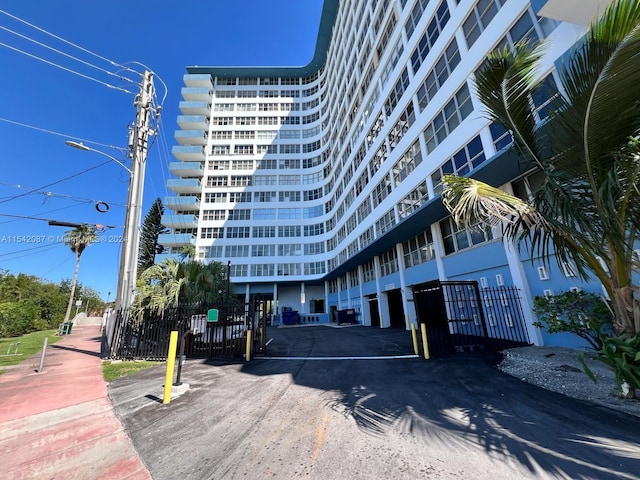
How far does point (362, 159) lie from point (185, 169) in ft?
97.3

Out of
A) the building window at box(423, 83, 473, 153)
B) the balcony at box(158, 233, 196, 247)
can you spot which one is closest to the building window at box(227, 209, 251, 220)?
the balcony at box(158, 233, 196, 247)

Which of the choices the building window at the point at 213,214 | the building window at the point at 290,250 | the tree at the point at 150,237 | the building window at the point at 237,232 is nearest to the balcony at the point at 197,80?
the tree at the point at 150,237

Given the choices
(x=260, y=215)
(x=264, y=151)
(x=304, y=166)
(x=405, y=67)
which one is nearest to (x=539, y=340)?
(x=405, y=67)

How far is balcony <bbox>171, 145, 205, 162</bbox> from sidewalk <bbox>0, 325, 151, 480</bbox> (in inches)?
1544

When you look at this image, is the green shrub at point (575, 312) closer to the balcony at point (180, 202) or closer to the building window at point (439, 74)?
the building window at point (439, 74)

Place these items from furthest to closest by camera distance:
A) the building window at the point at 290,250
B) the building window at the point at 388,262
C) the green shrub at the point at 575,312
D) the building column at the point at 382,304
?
the building window at the point at 290,250 < the building column at the point at 382,304 < the building window at the point at 388,262 < the green shrub at the point at 575,312

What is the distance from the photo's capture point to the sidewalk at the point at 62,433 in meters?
3.28

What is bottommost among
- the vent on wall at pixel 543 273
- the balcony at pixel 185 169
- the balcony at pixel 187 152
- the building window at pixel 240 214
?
the vent on wall at pixel 543 273

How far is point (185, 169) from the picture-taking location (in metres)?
40.8

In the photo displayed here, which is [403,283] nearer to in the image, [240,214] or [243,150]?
[240,214]

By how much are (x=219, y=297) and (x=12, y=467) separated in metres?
11.8

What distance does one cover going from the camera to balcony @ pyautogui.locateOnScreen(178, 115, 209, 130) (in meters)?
42.5

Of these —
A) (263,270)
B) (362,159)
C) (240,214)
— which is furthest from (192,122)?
(362,159)

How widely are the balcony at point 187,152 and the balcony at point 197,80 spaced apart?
1271 centimetres
